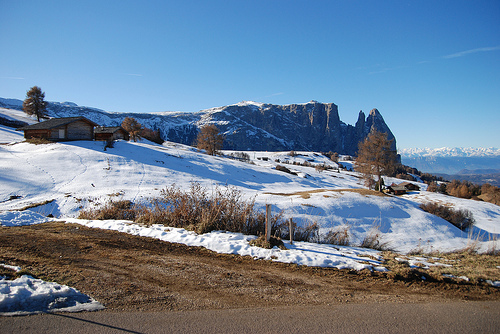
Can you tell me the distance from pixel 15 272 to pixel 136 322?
252 centimetres

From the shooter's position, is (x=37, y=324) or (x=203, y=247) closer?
(x=37, y=324)

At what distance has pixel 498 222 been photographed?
Answer: 28.1 meters

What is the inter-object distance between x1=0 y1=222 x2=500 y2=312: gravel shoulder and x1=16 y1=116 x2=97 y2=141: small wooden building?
40.2 metres

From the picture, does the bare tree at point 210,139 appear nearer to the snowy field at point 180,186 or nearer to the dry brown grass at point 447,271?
the snowy field at point 180,186

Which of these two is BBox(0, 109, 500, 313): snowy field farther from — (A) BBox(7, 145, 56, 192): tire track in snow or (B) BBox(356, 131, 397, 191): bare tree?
(B) BBox(356, 131, 397, 191): bare tree

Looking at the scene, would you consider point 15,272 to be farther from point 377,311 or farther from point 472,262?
point 472,262

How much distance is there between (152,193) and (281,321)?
1748 centimetres

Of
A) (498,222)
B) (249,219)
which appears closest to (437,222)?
(498,222)

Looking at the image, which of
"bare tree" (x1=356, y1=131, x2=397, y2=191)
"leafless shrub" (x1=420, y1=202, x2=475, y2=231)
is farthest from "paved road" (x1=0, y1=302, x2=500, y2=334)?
"bare tree" (x1=356, y1=131, x2=397, y2=191)

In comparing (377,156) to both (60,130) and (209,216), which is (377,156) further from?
(60,130)

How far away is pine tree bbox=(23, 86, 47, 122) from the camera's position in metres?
59.2

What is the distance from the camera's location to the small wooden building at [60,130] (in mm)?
37375

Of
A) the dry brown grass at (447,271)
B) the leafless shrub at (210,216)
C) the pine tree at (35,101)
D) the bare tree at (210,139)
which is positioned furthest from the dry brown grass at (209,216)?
the pine tree at (35,101)

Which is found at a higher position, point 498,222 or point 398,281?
point 398,281
